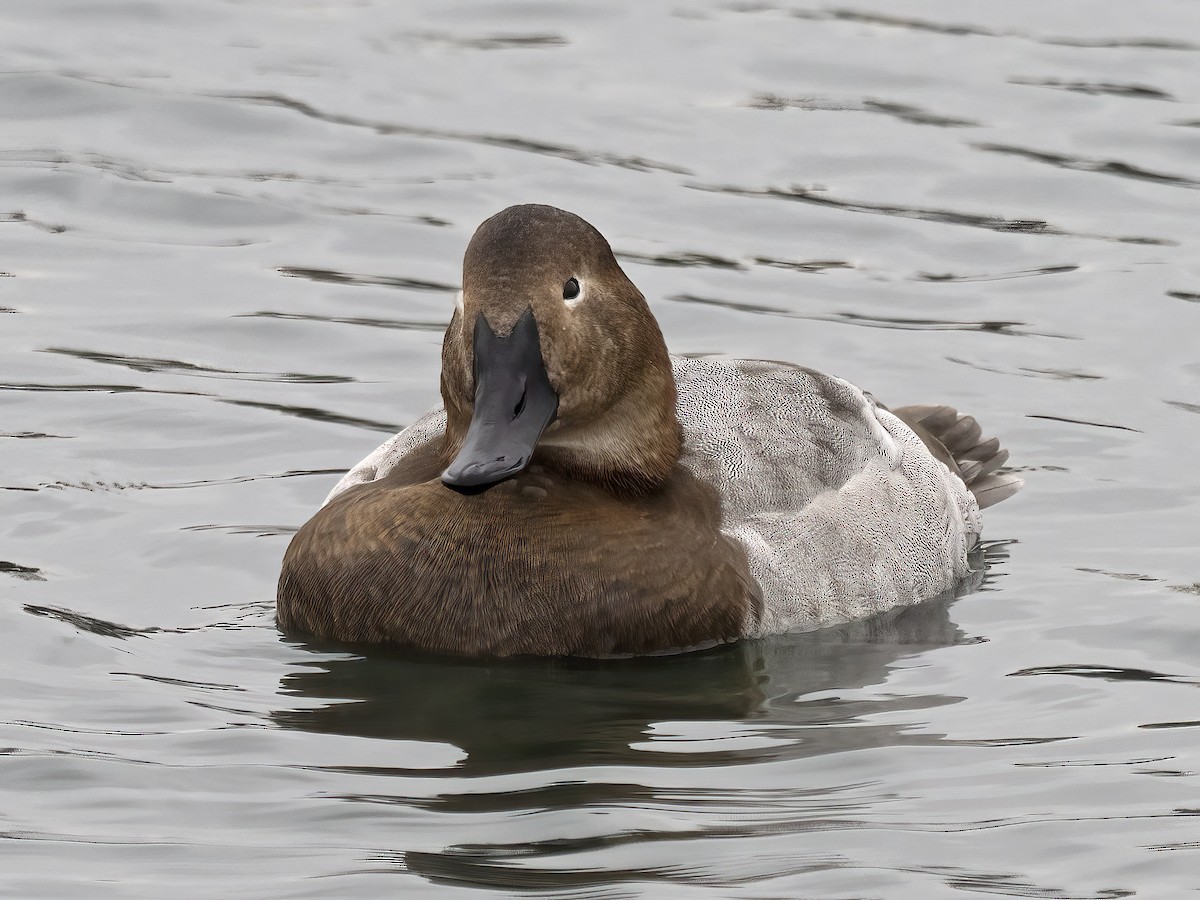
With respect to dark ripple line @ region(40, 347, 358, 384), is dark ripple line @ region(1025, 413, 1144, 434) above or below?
below

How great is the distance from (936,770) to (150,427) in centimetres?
453

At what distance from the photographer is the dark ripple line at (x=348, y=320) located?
11.4 metres

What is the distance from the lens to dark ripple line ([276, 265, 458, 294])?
1187 cm

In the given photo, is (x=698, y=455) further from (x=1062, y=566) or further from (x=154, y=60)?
(x=154, y=60)

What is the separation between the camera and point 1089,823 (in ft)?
20.5

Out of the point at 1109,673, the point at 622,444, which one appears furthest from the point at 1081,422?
the point at 622,444

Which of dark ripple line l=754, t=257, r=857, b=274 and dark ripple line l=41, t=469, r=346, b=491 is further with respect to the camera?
dark ripple line l=754, t=257, r=857, b=274

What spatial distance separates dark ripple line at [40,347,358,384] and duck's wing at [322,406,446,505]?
2091 mm

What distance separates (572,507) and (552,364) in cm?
52

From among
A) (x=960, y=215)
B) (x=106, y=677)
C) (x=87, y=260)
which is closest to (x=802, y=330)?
(x=960, y=215)

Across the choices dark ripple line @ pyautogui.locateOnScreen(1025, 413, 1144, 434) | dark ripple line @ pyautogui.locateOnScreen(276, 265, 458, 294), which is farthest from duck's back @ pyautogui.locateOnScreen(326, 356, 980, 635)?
dark ripple line @ pyautogui.locateOnScreen(276, 265, 458, 294)

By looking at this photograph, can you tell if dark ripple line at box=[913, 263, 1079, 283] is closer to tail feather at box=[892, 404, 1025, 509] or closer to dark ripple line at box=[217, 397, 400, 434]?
tail feather at box=[892, 404, 1025, 509]

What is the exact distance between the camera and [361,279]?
39.1 feet

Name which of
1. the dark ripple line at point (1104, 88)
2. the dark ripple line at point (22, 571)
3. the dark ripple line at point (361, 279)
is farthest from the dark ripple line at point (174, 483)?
the dark ripple line at point (1104, 88)
